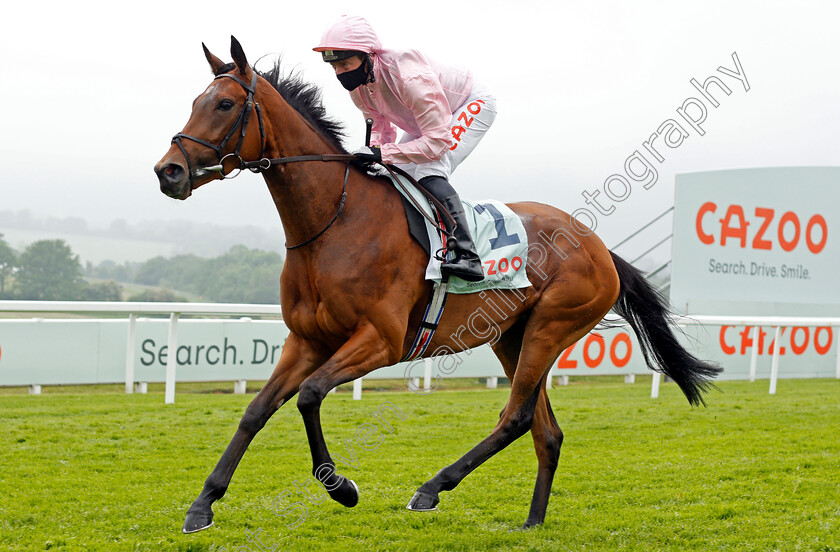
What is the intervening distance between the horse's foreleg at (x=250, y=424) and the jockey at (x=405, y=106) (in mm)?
691

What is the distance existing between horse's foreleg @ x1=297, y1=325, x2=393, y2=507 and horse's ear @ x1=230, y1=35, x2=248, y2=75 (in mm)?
1049

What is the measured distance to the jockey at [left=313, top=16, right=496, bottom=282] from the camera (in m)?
3.05

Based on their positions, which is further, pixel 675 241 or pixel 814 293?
pixel 814 293

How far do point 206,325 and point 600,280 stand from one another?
15.0ft

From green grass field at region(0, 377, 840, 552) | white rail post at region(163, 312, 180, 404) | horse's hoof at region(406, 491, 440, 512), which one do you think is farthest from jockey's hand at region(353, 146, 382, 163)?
white rail post at region(163, 312, 180, 404)

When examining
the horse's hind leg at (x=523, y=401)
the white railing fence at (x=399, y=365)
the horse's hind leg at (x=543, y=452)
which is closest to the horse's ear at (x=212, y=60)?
the horse's hind leg at (x=523, y=401)

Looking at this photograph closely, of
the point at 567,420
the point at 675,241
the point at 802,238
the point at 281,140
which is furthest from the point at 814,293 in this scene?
the point at 281,140

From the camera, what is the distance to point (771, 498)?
3.81 m

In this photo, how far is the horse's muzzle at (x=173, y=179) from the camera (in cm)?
261

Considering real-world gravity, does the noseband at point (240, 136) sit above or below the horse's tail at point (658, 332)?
above

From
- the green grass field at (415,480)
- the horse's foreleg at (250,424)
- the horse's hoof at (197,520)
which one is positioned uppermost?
the horse's foreleg at (250,424)

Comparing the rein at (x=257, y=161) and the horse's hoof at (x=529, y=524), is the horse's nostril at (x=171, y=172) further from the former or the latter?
the horse's hoof at (x=529, y=524)

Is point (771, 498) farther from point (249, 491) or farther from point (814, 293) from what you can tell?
point (814, 293)

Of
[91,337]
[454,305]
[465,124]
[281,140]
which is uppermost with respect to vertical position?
[465,124]
